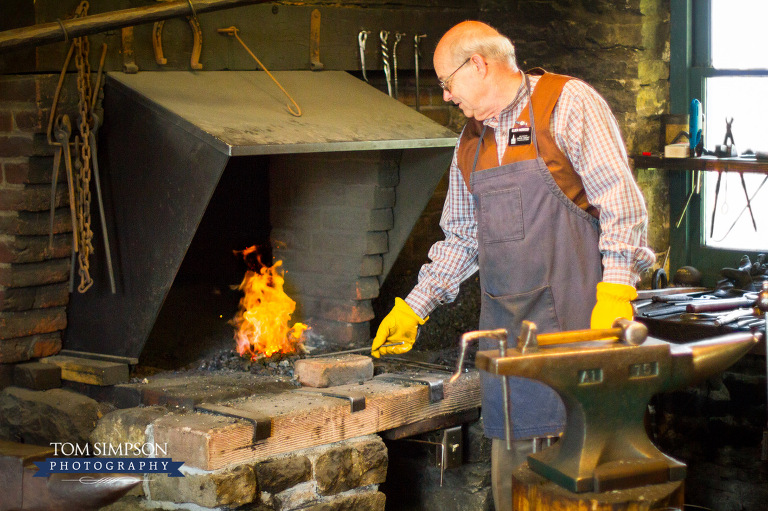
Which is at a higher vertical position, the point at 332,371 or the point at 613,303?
the point at 613,303

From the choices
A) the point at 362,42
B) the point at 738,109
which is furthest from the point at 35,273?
the point at 738,109

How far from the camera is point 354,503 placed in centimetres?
311

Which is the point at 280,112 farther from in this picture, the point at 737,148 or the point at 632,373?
the point at 737,148

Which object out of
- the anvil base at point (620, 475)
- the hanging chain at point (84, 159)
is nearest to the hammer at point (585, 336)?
the anvil base at point (620, 475)

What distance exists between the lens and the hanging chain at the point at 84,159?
3.20m

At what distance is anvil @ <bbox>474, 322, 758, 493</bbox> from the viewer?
1854 millimetres

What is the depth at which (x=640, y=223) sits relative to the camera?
253 cm

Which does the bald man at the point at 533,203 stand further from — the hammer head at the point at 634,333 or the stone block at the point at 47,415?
the stone block at the point at 47,415

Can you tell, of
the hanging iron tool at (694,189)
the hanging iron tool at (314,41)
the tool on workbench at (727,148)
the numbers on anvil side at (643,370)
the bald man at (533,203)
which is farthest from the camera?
the hanging iron tool at (694,189)

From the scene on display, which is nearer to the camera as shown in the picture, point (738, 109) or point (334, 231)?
point (334, 231)

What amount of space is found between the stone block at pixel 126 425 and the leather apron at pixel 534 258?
109 cm

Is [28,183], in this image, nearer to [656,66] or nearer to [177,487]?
[177,487]

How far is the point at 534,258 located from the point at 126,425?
4.58 ft

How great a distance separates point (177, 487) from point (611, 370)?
147 centimetres
